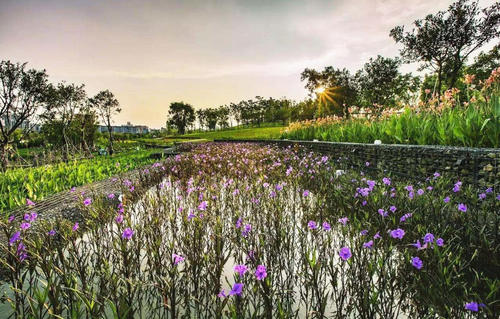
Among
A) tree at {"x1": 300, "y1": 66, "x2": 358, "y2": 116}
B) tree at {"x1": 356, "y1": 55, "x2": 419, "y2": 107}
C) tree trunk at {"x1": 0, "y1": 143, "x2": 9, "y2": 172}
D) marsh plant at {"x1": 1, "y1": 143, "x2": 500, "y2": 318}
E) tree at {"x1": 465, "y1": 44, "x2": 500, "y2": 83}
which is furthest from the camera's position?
tree at {"x1": 300, "y1": 66, "x2": 358, "y2": 116}

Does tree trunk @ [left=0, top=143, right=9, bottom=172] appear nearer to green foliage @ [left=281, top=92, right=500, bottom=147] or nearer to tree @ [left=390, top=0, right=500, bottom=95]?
green foliage @ [left=281, top=92, right=500, bottom=147]

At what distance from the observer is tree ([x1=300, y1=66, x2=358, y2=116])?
124 feet

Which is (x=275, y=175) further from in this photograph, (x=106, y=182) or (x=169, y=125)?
(x=169, y=125)

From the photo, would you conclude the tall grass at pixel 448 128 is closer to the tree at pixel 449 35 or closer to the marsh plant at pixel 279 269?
the marsh plant at pixel 279 269

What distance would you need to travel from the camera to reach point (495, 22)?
17484 mm

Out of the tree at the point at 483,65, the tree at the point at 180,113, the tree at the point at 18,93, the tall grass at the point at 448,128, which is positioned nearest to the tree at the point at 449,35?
the tree at the point at 483,65

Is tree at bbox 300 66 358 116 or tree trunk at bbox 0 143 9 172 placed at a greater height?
tree at bbox 300 66 358 116

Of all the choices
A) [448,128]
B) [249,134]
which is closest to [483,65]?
[249,134]

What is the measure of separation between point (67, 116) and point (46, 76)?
13450mm

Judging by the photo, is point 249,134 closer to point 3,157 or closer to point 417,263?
point 3,157

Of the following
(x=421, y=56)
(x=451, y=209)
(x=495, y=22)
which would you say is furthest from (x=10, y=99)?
(x=495, y=22)

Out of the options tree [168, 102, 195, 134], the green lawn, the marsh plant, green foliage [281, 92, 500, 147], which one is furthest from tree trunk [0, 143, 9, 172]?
tree [168, 102, 195, 134]

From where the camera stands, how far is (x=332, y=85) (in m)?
38.8

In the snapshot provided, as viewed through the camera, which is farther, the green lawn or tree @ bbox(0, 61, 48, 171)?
the green lawn
